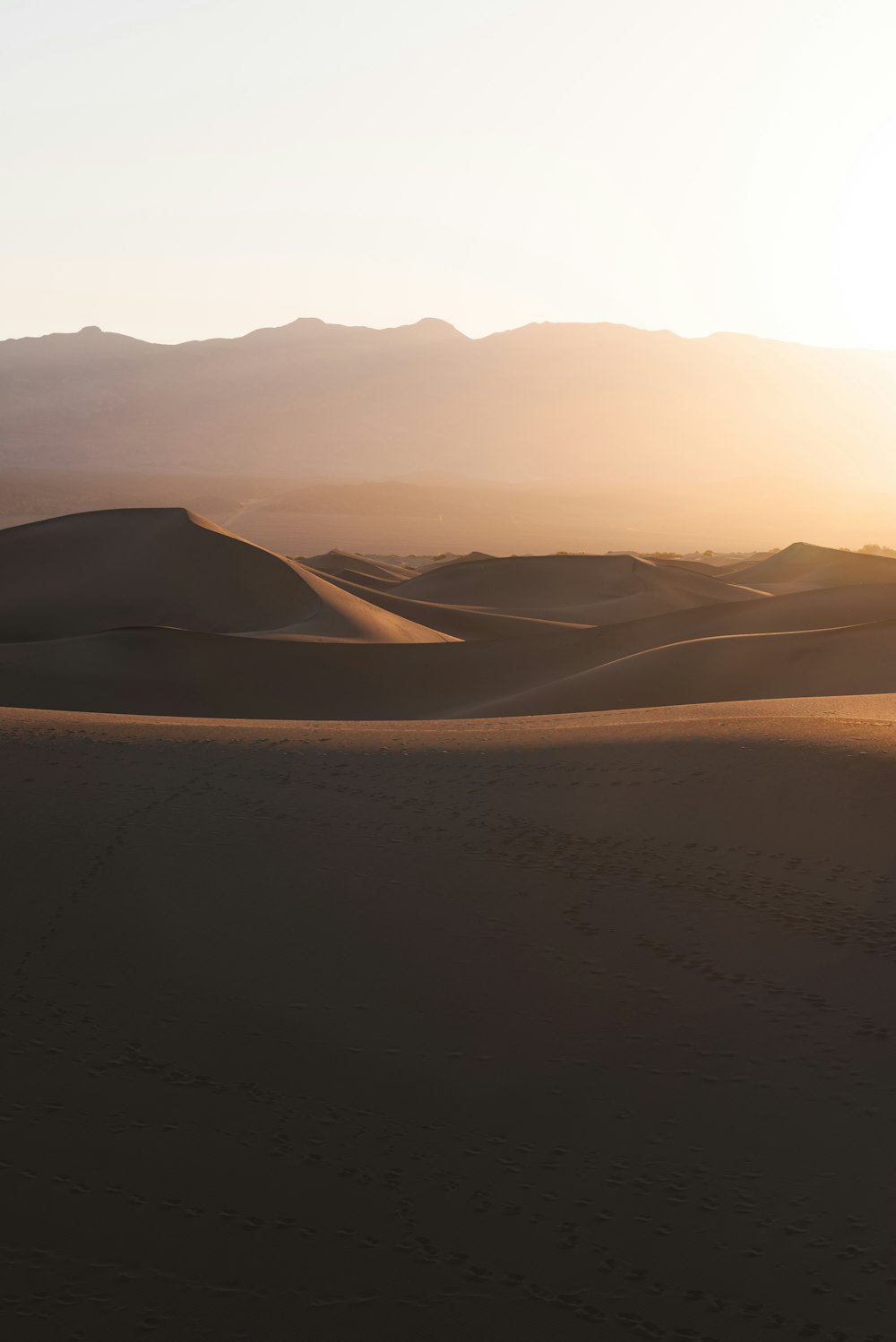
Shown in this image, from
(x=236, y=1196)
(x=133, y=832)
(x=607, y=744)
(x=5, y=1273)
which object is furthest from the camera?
(x=607, y=744)

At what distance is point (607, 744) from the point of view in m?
5.87

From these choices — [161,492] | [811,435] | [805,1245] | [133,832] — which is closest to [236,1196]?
[805,1245]

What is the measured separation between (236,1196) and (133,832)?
6.69 ft

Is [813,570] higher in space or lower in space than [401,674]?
higher

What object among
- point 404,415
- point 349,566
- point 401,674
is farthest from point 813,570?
point 404,415

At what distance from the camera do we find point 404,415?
527 ft

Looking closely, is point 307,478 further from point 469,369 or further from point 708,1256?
point 708,1256

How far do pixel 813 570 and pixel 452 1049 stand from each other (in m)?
31.2

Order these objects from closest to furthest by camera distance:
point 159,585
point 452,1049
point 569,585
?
1. point 452,1049
2. point 159,585
3. point 569,585

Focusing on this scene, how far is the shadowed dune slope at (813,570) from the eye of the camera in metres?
29.2

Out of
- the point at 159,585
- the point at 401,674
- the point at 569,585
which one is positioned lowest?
the point at 401,674

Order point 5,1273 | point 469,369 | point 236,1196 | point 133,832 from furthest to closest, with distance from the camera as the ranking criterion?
point 469,369 → point 133,832 → point 236,1196 → point 5,1273

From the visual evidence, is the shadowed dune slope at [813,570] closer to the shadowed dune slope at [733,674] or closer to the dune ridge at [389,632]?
the dune ridge at [389,632]

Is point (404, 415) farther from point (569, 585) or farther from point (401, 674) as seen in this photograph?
point (401, 674)
